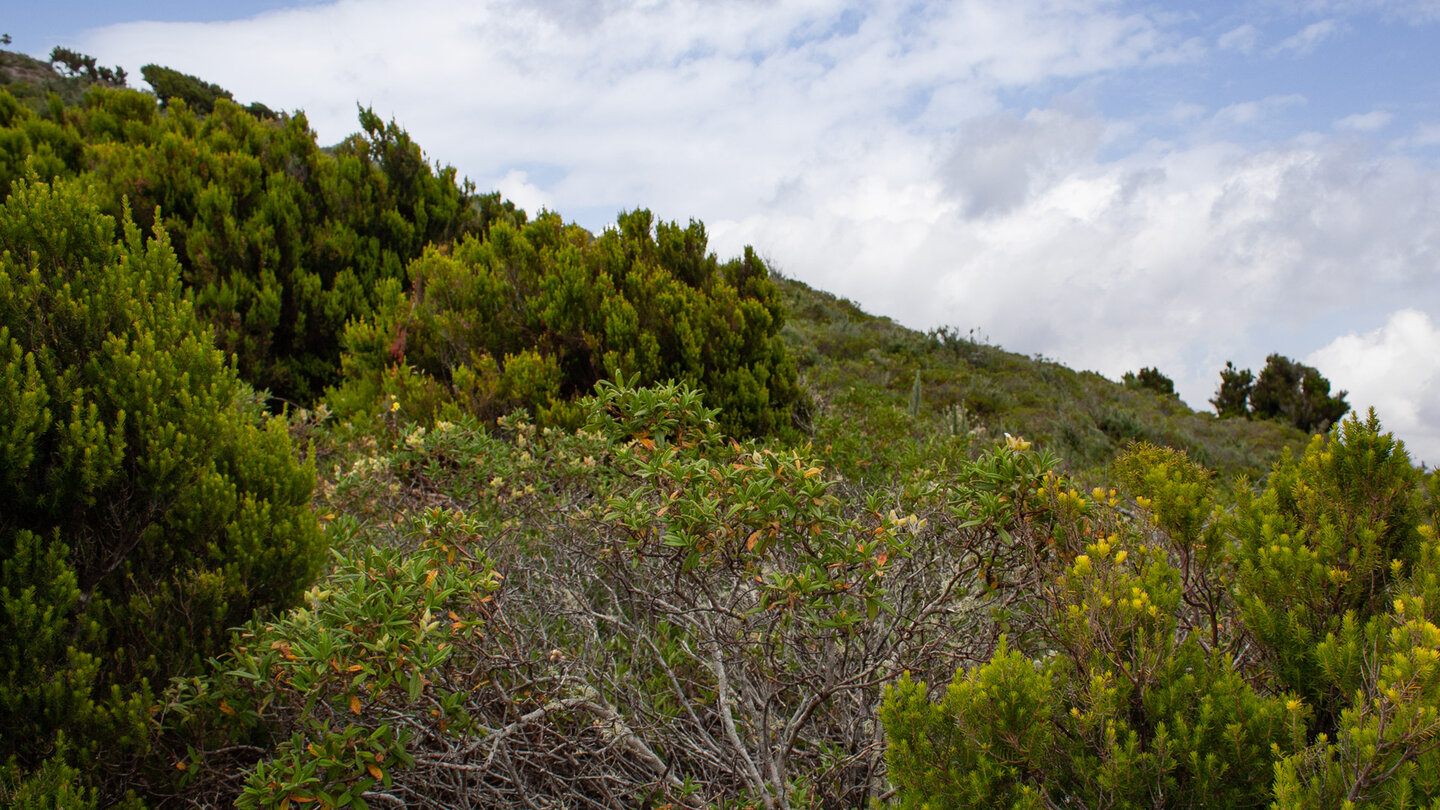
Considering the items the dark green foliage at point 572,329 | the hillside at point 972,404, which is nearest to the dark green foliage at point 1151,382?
the hillside at point 972,404

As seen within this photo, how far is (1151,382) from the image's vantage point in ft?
74.4

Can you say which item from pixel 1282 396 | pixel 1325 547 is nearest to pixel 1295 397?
pixel 1282 396

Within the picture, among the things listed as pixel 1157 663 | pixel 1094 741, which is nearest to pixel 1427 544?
pixel 1157 663

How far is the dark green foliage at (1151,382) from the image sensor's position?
22141 mm

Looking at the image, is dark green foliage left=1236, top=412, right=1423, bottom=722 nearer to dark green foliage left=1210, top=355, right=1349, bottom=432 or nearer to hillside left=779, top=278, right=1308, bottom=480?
hillside left=779, top=278, right=1308, bottom=480

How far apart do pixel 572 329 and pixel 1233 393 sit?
21.4m

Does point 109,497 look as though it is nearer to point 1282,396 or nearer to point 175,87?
point 1282,396

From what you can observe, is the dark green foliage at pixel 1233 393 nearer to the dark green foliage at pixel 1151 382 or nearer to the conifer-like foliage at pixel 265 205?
the dark green foliage at pixel 1151 382

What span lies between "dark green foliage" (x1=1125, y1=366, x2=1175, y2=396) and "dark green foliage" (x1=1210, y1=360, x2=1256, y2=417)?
1.17m

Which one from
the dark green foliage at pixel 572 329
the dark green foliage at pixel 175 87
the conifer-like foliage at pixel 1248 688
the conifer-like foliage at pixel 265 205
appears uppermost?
the dark green foliage at pixel 175 87

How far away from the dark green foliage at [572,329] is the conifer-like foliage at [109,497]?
2716mm

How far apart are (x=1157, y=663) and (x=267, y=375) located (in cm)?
872

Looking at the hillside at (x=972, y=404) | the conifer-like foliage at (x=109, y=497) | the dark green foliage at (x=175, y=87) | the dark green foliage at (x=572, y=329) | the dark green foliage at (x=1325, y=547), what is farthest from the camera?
the dark green foliage at (x=175, y=87)

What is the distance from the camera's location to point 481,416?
6078 mm
